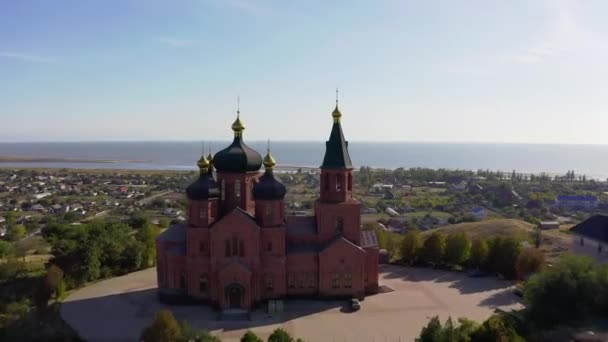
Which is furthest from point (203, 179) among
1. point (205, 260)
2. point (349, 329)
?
point (349, 329)

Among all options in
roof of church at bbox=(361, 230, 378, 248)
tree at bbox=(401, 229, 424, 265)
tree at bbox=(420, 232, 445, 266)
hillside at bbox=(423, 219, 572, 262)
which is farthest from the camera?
hillside at bbox=(423, 219, 572, 262)

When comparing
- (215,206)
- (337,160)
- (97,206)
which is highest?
(337,160)

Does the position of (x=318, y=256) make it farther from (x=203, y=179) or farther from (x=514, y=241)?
(x=514, y=241)

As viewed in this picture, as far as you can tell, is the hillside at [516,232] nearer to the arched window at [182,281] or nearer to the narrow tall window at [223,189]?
the narrow tall window at [223,189]

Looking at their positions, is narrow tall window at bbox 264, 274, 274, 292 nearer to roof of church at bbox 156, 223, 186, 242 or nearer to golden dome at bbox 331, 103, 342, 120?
roof of church at bbox 156, 223, 186, 242

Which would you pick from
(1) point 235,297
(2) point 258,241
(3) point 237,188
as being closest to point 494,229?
(2) point 258,241

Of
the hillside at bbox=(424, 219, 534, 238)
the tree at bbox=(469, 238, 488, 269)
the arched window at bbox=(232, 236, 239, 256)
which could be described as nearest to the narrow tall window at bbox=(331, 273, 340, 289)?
the arched window at bbox=(232, 236, 239, 256)
